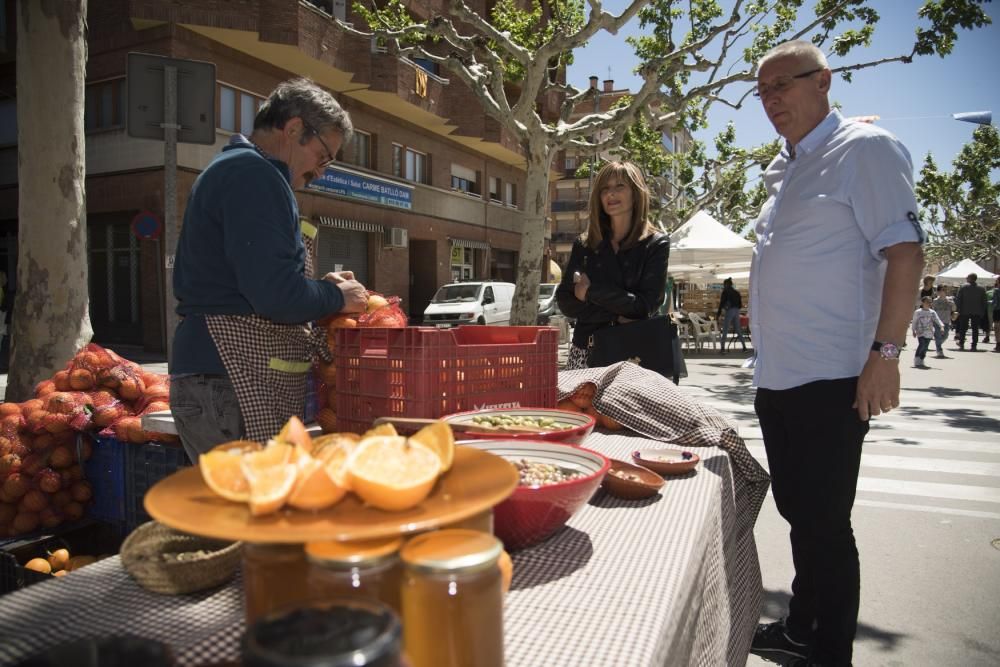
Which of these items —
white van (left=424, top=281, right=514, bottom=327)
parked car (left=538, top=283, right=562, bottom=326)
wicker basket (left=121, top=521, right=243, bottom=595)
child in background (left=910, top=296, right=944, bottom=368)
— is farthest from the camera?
parked car (left=538, top=283, right=562, bottom=326)

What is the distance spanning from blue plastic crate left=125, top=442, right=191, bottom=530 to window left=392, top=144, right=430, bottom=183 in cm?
2039

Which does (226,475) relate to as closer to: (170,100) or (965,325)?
(170,100)

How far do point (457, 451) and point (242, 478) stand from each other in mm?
342

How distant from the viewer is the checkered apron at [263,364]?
2.02m

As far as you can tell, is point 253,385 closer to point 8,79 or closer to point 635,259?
point 635,259

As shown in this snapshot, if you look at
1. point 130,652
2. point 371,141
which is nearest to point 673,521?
point 130,652

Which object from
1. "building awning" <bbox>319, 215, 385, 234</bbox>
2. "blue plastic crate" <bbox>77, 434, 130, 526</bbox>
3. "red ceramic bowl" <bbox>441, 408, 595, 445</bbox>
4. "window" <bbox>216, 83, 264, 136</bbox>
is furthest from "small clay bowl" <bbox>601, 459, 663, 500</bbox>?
"building awning" <bbox>319, 215, 385, 234</bbox>

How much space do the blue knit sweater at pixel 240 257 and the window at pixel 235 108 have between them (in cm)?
1567

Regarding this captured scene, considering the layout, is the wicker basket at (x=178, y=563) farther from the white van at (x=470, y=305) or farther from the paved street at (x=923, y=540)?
the white van at (x=470, y=305)

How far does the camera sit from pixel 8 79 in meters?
17.9

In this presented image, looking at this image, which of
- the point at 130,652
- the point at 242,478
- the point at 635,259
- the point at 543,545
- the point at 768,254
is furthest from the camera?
the point at 635,259

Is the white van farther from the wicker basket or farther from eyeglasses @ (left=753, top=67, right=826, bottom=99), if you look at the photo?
the wicker basket

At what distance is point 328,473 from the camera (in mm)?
864

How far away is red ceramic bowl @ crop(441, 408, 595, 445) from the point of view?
1.69 meters
